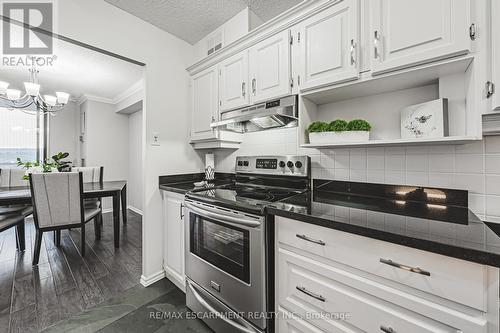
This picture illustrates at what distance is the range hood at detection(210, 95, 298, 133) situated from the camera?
148 cm

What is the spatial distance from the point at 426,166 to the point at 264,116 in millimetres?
1080

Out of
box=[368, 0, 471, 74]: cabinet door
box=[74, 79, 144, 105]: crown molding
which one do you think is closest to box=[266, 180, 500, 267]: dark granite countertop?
box=[368, 0, 471, 74]: cabinet door

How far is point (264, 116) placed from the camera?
156 centimetres

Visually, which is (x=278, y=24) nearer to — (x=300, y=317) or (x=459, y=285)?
(x=459, y=285)

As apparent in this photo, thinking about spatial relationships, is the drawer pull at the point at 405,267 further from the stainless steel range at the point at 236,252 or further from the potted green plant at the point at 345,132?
the potted green plant at the point at 345,132

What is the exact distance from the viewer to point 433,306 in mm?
740

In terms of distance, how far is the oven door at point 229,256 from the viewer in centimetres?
121

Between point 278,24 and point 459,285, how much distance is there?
5.82ft

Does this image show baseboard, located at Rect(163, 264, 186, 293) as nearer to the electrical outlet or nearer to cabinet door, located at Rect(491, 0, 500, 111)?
the electrical outlet

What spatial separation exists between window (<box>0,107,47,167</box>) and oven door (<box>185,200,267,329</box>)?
4.87m

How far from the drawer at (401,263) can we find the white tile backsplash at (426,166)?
0.45 feet

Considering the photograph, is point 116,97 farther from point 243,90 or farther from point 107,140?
point 243,90

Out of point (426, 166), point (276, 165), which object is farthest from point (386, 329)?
point (276, 165)

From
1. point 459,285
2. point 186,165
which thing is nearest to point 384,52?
point 459,285
